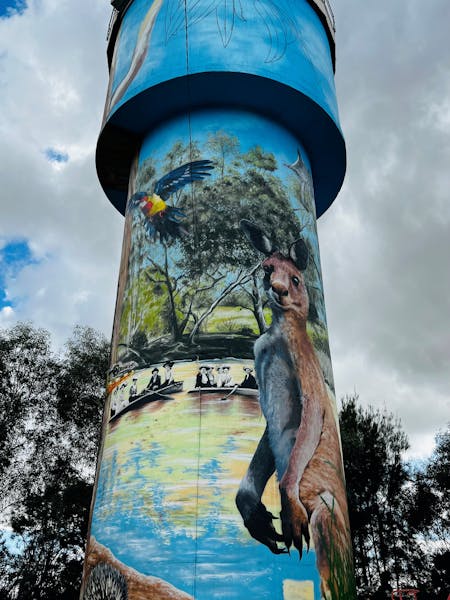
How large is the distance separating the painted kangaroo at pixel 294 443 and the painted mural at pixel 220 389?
2cm

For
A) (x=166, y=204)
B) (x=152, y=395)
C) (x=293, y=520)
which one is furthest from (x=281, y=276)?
(x=293, y=520)

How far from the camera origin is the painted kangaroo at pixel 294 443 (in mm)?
8422

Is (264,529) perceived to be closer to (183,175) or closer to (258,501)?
(258,501)

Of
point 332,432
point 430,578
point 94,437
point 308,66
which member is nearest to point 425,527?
point 430,578

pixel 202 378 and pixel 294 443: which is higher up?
pixel 202 378

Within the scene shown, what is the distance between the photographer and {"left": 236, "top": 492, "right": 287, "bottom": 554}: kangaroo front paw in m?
8.12

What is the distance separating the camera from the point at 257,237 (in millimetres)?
10508

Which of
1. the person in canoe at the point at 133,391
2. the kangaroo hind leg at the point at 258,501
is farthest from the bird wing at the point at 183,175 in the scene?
the kangaroo hind leg at the point at 258,501

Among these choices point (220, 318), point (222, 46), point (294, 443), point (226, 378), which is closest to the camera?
point (294, 443)

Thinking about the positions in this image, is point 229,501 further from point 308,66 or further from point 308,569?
point 308,66

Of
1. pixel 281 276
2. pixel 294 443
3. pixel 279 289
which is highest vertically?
pixel 281 276

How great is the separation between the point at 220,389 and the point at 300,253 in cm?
328

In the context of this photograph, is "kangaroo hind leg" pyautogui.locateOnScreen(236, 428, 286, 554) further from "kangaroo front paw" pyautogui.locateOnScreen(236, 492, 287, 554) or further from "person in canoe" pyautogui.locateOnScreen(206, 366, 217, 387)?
"person in canoe" pyautogui.locateOnScreen(206, 366, 217, 387)

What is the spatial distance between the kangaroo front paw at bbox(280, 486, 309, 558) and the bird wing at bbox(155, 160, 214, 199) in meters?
5.82
